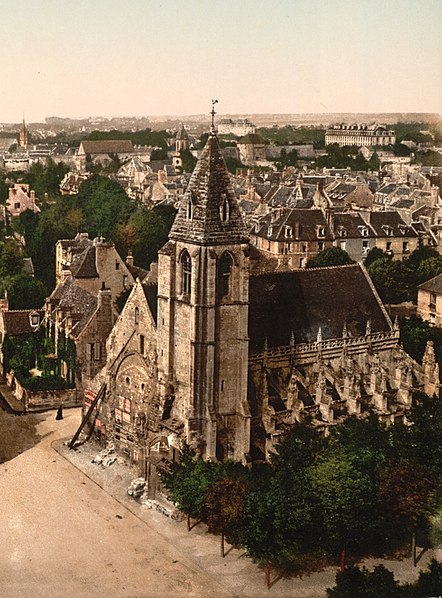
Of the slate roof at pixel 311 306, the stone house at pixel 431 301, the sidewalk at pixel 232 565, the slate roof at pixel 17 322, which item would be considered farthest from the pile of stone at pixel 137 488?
the stone house at pixel 431 301

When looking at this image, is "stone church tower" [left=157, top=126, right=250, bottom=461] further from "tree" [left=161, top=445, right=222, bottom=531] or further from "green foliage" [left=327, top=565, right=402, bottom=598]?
"green foliage" [left=327, top=565, right=402, bottom=598]

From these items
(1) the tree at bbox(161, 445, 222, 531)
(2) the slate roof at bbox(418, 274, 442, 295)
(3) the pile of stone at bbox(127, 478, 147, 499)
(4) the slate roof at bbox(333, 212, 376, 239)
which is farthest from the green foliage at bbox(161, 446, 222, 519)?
(4) the slate roof at bbox(333, 212, 376, 239)

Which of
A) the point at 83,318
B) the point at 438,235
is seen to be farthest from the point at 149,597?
the point at 438,235

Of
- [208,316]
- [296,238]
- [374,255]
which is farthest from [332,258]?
[208,316]

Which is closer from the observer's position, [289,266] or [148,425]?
[148,425]

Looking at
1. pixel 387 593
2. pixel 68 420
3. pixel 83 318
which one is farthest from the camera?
pixel 83 318

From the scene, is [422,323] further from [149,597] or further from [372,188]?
[372,188]
